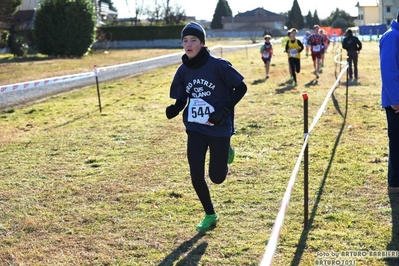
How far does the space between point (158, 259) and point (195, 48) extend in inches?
72.1

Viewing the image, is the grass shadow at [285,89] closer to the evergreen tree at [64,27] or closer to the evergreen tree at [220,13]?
the evergreen tree at [64,27]

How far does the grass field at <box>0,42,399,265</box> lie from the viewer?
4.62m

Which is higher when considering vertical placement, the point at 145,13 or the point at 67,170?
the point at 145,13

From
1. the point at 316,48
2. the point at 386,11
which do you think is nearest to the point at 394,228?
the point at 316,48

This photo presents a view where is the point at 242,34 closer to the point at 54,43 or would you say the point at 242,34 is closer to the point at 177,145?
the point at 54,43

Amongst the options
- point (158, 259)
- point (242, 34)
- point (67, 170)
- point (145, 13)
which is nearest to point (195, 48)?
point (158, 259)

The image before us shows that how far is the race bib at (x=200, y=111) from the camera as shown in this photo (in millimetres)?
4866

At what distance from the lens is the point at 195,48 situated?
480cm

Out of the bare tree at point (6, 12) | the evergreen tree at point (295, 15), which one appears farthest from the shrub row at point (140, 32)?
the evergreen tree at point (295, 15)

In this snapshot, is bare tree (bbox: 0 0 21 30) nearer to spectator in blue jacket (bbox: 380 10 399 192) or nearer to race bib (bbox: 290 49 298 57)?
race bib (bbox: 290 49 298 57)

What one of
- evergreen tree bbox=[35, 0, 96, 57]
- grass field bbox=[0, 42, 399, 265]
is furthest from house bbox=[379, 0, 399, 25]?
grass field bbox=[0, 42, 399, 265]

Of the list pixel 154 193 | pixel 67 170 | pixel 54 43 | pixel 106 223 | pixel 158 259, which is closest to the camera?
pixel 158 259

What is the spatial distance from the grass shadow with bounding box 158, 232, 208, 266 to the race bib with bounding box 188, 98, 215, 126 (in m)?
1.04

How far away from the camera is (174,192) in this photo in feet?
20.5
